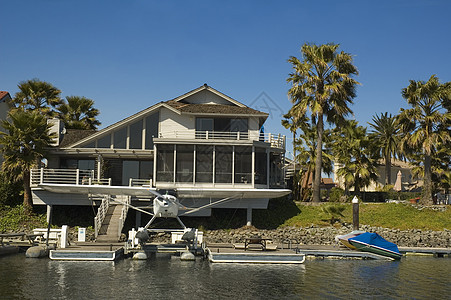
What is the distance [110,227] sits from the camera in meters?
29.4

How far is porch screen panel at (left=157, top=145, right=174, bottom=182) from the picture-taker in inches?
1230

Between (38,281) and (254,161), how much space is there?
16.9 meters

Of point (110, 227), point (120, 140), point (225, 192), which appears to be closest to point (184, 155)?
point (225, 192)

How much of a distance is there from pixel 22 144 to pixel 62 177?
3514 millimetres

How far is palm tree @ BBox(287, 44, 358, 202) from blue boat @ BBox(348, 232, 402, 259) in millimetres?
9554

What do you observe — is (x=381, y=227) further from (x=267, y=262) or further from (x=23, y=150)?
(x=23, y=150)

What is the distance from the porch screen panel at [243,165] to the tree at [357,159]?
10734 millimetres

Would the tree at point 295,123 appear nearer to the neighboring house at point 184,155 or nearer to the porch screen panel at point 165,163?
the neighboring house at point 184,155

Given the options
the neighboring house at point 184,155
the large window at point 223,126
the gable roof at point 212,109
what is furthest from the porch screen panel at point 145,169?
the gable roof at point 212,109

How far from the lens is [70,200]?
31547 mm

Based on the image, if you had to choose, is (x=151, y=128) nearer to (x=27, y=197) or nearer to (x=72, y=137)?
(x=72, y=137)

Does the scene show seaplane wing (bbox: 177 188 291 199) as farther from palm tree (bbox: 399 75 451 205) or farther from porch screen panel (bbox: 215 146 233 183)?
palm tree (bbox: 399 75 451 205)

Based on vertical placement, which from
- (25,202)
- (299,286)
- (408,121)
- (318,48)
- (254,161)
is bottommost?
(299,286)

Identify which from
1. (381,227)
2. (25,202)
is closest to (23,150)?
(25,202)
